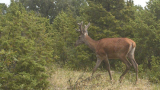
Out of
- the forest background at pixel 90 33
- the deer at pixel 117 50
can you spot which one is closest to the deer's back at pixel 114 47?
the deer at pixel 117 50

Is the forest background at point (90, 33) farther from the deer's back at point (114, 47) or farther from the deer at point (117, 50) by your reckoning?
the deer's back at point (114, 47)

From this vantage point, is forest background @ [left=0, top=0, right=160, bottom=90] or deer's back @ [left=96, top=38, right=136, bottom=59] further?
deer's back @ [left=96, top=38, right=136, bottom=59]

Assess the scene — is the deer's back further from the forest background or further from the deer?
the forest background

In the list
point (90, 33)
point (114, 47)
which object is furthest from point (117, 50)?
point (90, 33)

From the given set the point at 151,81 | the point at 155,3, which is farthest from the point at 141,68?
the point at 155,3

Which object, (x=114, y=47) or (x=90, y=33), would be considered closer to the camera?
(x=114, y=47)

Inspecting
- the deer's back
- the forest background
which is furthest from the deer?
the forest background

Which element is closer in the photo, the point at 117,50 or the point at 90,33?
the point at 117,50

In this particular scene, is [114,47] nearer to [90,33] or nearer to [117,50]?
[117,50]

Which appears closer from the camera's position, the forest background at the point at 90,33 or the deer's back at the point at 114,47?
the forest background at the point at 90,33

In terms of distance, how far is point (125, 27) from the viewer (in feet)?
42.7

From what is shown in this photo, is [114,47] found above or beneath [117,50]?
above

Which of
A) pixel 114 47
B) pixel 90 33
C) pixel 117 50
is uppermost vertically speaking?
pixel 90 33

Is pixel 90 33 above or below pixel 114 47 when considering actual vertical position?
above
